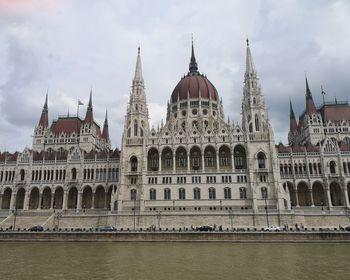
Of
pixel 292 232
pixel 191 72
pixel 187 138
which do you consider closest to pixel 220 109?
pixel 191 72

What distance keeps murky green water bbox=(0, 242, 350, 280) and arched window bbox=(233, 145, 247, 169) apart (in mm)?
35618

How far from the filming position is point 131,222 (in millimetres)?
63094

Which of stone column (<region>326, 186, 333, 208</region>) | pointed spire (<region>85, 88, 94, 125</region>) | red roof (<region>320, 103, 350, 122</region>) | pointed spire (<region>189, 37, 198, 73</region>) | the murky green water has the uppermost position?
pointed spire (<region>189, 37, 198, 73</region>)

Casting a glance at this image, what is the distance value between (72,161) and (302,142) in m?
67.7

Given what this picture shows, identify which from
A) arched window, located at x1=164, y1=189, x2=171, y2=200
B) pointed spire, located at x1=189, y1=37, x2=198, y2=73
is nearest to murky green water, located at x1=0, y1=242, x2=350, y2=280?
arched window, located at x1=164, y1=189, x2=171, y2=200

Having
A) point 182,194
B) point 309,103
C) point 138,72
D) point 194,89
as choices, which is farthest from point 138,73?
point 309,103

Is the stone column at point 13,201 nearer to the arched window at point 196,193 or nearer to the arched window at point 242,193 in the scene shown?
the arched window at point 196,193

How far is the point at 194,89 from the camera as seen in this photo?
9400 cm

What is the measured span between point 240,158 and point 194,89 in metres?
29.0

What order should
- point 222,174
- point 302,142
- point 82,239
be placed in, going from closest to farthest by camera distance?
point 82,239 < point 222,174 < point 302,142

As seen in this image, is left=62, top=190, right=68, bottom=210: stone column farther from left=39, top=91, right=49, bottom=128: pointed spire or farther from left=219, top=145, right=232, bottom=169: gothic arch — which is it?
left=219, top=145, right=232, bottom=169: gothic arch

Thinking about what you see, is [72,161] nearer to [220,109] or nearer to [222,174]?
[222,174]

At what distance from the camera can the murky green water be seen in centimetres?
2497

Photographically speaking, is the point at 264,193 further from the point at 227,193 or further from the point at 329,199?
the point at 329,199
